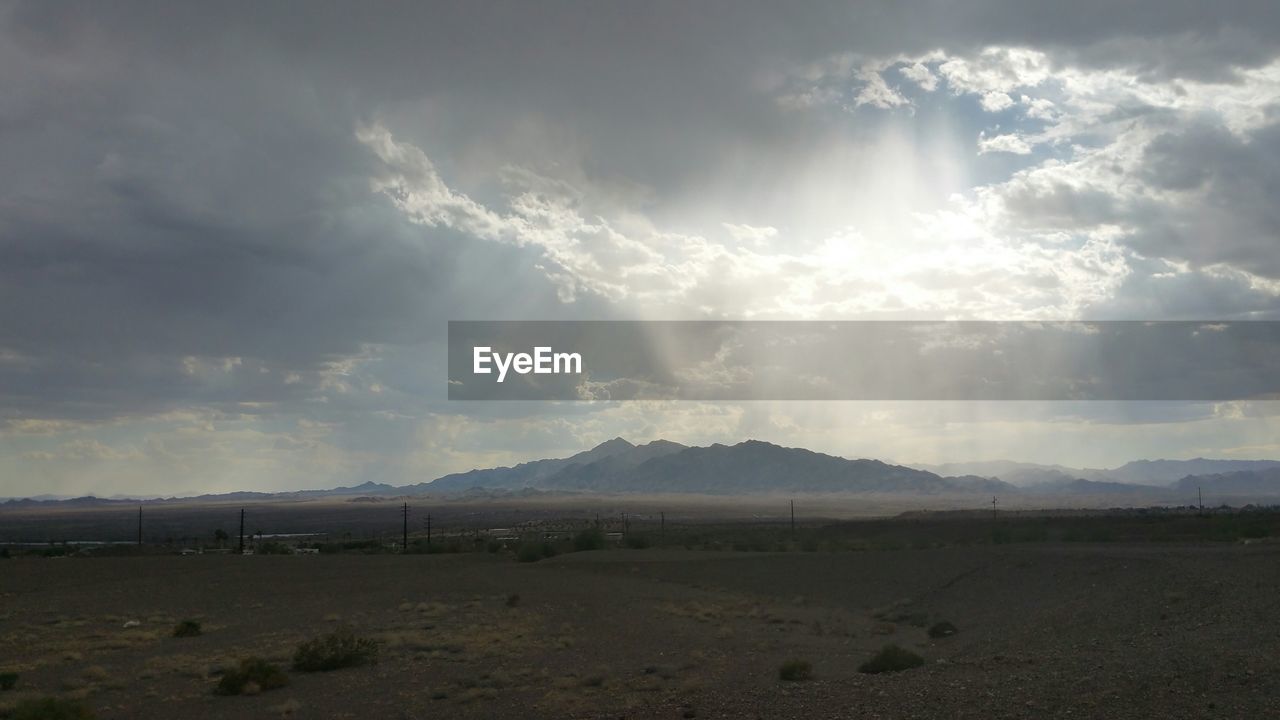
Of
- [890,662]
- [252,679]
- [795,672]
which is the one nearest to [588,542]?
[252,679]

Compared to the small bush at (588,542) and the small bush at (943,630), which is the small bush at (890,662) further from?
the small bush at (588,542)

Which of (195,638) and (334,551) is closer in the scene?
(195,638)

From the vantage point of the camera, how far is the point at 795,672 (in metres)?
20.4

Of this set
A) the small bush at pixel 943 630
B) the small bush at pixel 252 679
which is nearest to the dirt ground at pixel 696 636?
the small bush at pixel 252 679

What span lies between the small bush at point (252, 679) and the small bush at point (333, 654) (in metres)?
1.22

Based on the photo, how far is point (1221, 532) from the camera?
55.7 m

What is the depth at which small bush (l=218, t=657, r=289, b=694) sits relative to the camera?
21109mm

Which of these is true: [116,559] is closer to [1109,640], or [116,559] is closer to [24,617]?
[24,617]

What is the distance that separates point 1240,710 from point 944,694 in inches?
173

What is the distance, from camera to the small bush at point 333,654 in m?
24.0

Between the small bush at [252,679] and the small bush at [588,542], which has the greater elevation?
the small bush at [252,679]

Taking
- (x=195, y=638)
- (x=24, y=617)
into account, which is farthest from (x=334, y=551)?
(x=195, y=638)

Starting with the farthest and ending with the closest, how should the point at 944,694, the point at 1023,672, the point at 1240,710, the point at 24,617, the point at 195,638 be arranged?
1. the point at 24,617
2. the point at 195,638
3. the point at 1023,672
4. the point at 944,694
5. the point at 1240,710

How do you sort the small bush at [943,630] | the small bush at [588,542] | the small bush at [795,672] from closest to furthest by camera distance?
1. the small bush at [795,672]
2. the small bush at [943,630]
3. the small bush at [588,542]
